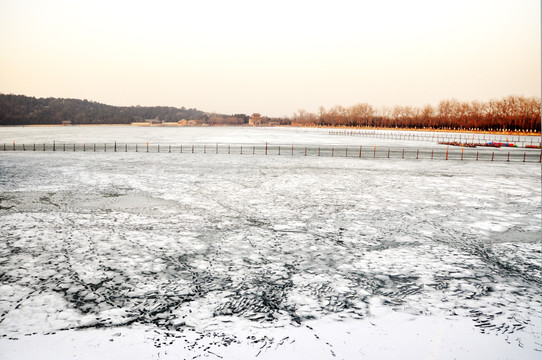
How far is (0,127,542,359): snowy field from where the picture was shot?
6.02m

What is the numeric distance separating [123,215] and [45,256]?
4399mm

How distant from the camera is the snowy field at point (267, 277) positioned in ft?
19.8

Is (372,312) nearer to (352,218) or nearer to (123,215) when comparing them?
(352,218)

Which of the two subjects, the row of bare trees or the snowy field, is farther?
the row of bare trees

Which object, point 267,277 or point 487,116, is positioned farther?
point 487,116

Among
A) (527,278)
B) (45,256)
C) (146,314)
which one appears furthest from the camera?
(45,256)

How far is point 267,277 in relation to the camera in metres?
8.41

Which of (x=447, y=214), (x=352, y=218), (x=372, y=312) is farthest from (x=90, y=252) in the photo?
(x=447, y=214)

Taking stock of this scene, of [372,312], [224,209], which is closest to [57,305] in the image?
[372,312]

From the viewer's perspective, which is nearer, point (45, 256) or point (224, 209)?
point (45, 256)

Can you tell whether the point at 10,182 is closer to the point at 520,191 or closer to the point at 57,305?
the point at 57,305

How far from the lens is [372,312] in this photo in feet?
22.9

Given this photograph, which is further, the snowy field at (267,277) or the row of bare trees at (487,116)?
the row of bare trees at (487,116)

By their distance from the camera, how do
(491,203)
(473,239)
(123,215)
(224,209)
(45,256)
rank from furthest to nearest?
(491,203) < (224,209) < (123,215) < (473,239) < (45,256)
